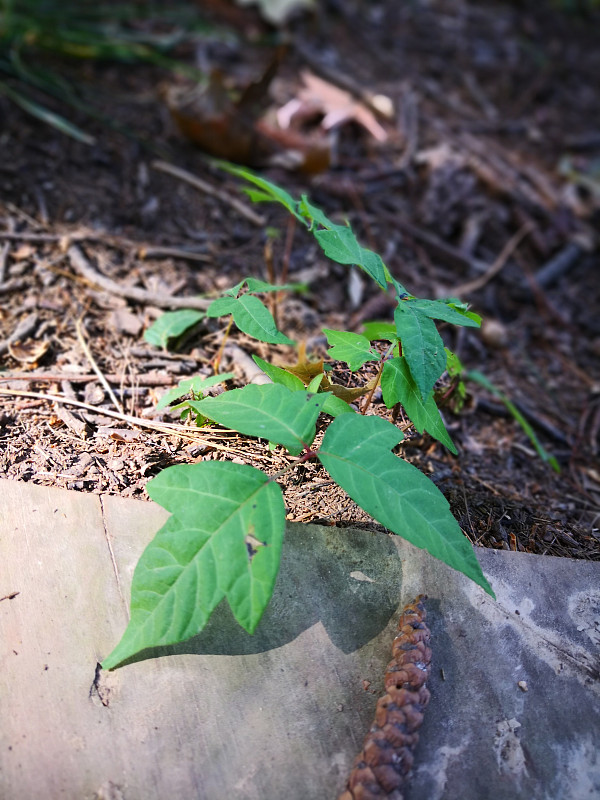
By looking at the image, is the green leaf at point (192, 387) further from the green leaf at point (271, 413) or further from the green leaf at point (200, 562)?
the green leaf at point (200, 562)

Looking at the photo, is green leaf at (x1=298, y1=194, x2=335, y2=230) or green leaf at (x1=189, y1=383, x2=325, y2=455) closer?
green leaf at (x1=189, y1=383, x2=325, y2=455)

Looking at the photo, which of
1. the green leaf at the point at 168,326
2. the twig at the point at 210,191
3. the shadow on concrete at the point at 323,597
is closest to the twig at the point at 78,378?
the green leaf at the point at 168,326

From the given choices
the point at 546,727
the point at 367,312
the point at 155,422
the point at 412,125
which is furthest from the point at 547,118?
the point at 546,727

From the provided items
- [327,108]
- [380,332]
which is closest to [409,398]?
[380,332]

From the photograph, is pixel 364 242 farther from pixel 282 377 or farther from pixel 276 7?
pixel 276 7

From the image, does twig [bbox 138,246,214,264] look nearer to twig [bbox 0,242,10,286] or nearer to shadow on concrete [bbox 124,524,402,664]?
twig [bbox 0,242,10,286]

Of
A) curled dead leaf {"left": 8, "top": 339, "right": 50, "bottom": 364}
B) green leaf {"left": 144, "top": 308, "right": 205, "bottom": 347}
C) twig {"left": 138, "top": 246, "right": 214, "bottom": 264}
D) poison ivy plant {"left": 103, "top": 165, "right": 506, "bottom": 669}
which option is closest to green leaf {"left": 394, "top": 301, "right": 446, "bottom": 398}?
poison ivy plant {"left": 103, "top": 165, "right": 506, "bottom": 669}
